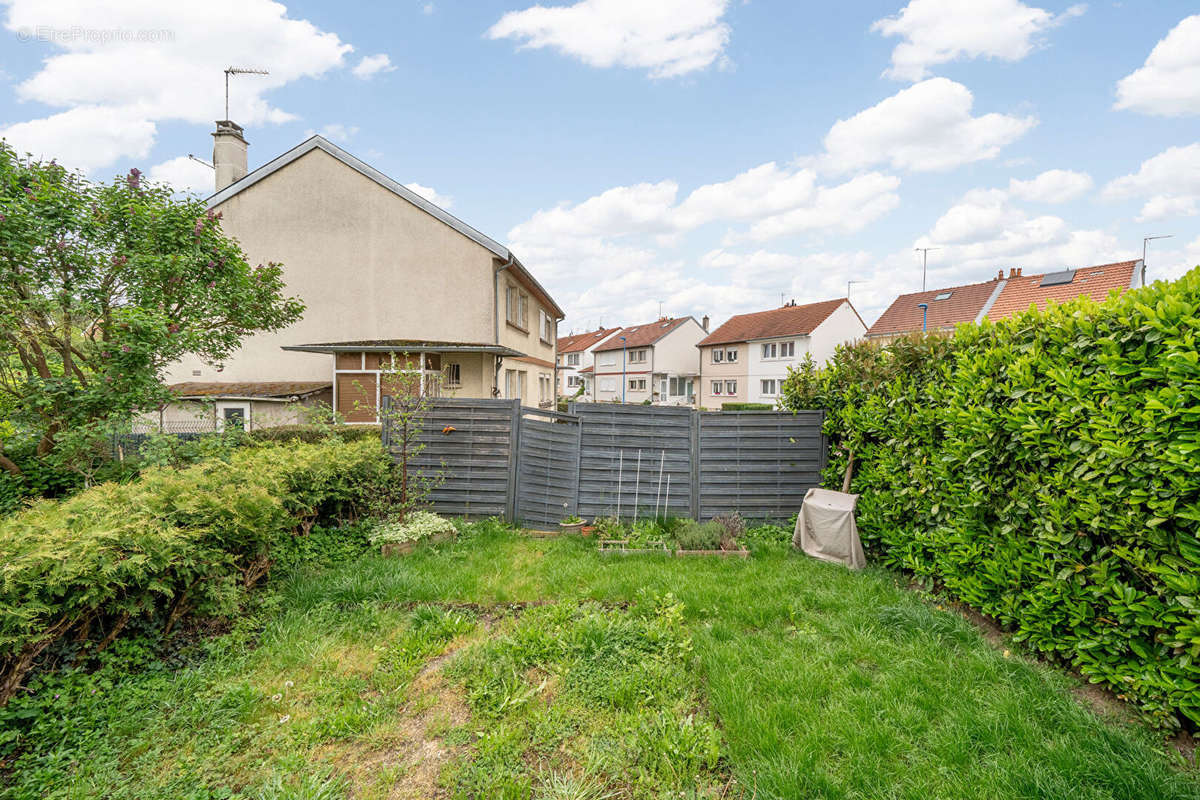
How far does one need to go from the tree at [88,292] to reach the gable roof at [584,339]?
42919mm

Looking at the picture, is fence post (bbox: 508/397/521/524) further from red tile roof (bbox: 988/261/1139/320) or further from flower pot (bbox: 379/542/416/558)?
red tile roof (bbox: 988/261/1139/320)

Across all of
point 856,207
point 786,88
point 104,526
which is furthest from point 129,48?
point 856,207

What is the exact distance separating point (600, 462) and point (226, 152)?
16.6 metres

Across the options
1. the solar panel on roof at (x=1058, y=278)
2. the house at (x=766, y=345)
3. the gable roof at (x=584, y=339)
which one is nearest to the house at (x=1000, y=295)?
the solar panel on roof at (x=1058, y=278)

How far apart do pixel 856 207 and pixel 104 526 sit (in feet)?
55.2

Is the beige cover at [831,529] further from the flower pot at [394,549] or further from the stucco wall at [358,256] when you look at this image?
the stucco wall at [358,256]

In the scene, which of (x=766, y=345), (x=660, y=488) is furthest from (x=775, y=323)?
(x=660, y=488)

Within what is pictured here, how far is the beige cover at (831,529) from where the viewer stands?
18.2 ft

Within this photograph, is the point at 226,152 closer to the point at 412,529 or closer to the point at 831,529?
the point at 412,529

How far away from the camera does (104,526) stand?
3078 mm

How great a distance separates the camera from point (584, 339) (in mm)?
53625

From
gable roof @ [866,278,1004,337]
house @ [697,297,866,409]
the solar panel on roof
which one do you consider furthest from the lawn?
the solar panel on roof

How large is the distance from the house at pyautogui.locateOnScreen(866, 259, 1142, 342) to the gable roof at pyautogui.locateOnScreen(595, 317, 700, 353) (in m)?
14.9

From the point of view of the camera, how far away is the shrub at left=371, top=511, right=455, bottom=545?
5.87 m
